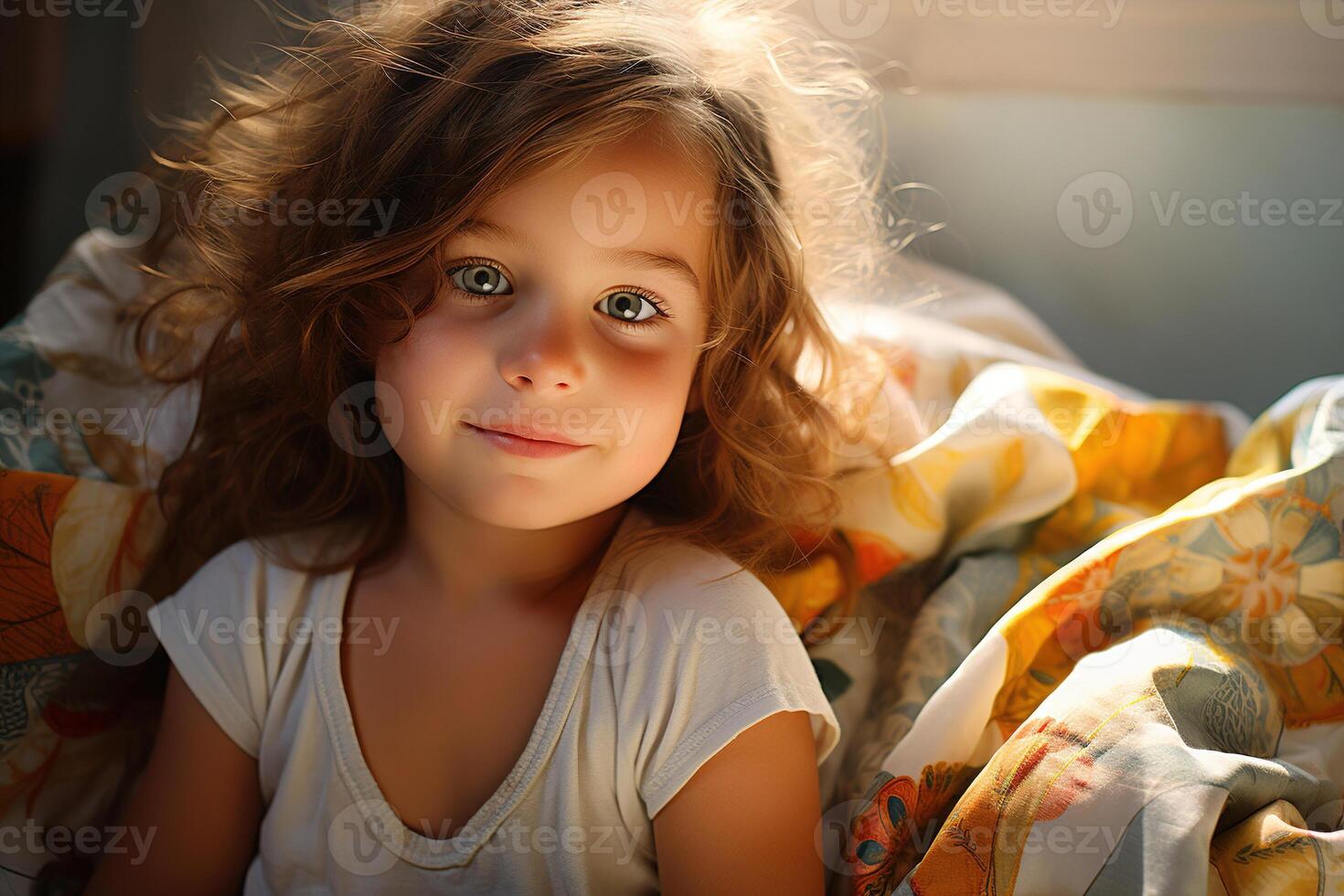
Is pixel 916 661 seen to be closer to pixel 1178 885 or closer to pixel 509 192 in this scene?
pixel 1178 885

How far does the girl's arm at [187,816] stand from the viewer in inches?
30.3

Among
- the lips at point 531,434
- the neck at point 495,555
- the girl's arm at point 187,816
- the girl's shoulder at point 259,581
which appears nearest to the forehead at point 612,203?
the lips at point 531,434

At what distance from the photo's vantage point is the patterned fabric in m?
0.60

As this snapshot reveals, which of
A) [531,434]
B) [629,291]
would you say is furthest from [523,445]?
[629,291]

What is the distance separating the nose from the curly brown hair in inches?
2.8

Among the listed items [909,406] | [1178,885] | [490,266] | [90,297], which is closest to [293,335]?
[490,266]

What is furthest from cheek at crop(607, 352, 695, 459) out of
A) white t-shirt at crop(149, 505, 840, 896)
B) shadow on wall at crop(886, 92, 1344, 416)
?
shadow on wall at crop(886, 92, 1344, 416)

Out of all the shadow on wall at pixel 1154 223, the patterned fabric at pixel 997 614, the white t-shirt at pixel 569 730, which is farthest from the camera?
the shadow on wall at pixel 1154 223

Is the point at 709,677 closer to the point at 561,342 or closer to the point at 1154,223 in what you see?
the point at 561,342

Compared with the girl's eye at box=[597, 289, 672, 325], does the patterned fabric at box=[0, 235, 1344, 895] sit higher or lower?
lower

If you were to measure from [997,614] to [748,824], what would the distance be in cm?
26

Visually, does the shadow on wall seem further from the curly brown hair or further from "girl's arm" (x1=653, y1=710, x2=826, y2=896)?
"girl's arm" (x1=653, y1=710, x2=826, y2=896)

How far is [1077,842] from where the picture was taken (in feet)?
1.93

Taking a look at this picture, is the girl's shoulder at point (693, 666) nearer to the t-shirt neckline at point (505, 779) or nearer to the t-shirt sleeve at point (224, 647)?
the t-shirt neckline at point (505, 779)
